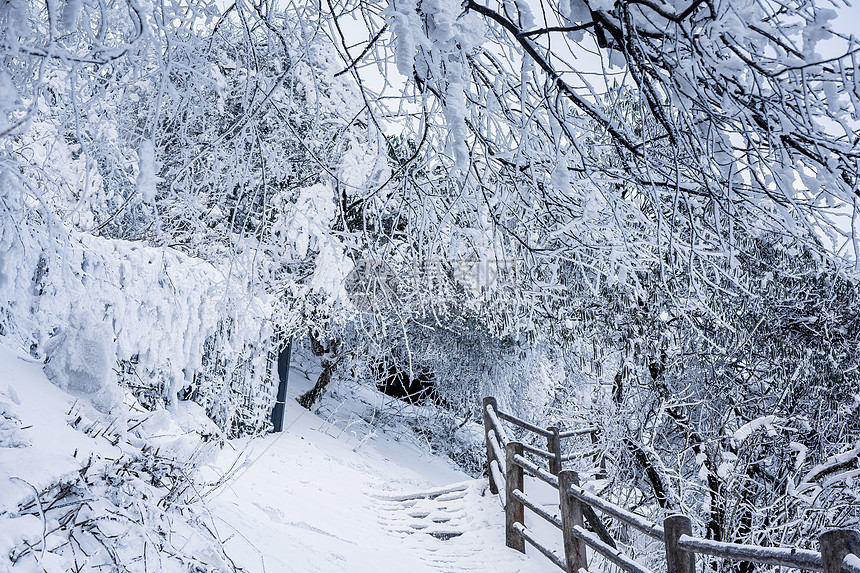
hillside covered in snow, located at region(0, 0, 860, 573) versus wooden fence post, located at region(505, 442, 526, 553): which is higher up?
hillside covered in snow, located at region(0, 0, 860, 573)

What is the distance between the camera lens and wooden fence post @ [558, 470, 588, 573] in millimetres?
5129

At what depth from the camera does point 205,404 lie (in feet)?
28.8

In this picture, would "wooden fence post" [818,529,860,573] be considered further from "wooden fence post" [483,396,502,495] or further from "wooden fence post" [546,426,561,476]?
"wooden fence post" [546,426,561,476]

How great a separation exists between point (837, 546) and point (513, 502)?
4.48 m

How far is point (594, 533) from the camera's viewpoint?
5.55 meters

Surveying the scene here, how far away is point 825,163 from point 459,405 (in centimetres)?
1302

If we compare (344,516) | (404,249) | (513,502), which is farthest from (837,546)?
(344,516)

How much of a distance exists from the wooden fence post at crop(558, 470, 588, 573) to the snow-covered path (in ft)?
2.15

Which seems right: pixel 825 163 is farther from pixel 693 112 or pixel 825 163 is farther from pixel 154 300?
pixel 154 300

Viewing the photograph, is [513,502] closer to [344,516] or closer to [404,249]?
[344,516]

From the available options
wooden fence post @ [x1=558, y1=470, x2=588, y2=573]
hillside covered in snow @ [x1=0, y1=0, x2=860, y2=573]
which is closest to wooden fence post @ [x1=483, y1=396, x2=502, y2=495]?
hillside covered in snow @ [x1=0, y1=0, x2=860, y2=573]

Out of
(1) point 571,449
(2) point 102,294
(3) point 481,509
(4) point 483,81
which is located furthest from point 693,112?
(1) point 571,449

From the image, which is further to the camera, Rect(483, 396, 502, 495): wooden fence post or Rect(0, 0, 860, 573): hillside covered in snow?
Rect(483, 396, 502, 495): wooden fence post

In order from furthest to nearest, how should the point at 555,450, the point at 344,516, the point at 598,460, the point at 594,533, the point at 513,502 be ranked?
the point at 555,450, the point at 598,460, the point at 344,516, the point at 513,502, the point at 594,533
